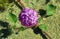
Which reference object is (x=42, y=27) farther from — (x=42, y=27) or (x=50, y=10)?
(x=50, y=10)

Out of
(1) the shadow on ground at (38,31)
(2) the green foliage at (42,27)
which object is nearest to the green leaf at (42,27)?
(2) the green foliage at (42,27)

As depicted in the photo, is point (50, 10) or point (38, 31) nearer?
point (50, 10)

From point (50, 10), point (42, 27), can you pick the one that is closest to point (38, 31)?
point (42, 27)

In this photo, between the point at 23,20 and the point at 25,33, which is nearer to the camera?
the point at 23,20

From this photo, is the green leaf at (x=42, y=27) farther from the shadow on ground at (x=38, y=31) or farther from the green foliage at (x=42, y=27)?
the shadow on ground at (x=38, y=31)

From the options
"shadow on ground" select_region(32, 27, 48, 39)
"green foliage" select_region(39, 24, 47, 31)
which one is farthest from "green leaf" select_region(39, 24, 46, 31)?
"shadow on ground" select_region(32, 27, 48, 39)

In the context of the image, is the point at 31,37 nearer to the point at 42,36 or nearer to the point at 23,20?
the point at 42,36

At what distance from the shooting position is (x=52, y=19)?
7.08 feet

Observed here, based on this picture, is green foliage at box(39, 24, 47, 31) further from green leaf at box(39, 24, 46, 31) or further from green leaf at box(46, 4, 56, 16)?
green leaf at box(46, 4, 56, 16)

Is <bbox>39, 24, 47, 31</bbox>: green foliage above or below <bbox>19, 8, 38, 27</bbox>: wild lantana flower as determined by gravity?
below

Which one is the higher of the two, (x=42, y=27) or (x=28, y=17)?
(x=28, y=17)

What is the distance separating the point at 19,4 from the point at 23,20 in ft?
1.14

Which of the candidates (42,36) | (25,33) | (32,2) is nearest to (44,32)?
(42,36)

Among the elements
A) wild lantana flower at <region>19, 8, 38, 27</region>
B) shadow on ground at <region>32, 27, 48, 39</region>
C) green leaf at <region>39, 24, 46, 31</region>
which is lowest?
shadow on ground at <region>32, 27, 48, 39</region>
